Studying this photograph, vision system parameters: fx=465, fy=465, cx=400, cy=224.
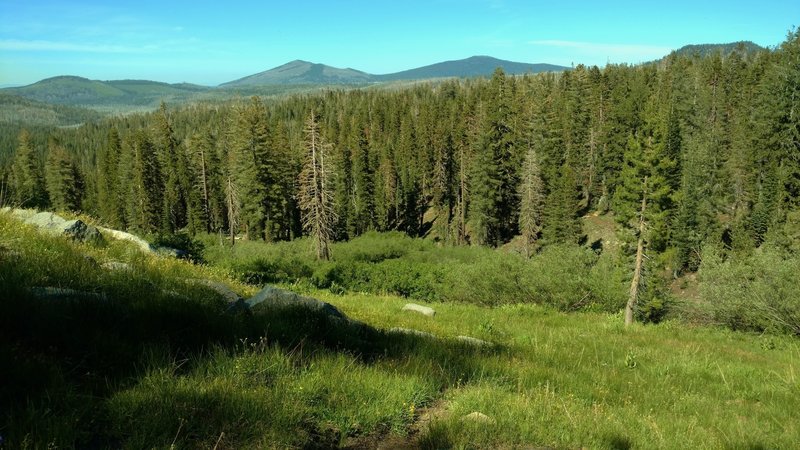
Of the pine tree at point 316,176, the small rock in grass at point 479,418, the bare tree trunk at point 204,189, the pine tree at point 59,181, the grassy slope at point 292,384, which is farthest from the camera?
the pine tree at point 59,181

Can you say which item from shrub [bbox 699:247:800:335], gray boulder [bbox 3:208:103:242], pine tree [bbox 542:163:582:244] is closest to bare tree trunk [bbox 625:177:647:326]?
shrub [bbox 699:247:800:335]

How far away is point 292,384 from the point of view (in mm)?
4297

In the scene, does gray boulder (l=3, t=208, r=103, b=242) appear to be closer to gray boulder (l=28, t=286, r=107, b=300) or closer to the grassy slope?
the grassy slope

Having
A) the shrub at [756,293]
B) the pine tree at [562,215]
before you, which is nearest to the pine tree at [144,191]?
the pine tree at [562,215]

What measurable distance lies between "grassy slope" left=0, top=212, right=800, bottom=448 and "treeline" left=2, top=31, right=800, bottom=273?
1425 inches

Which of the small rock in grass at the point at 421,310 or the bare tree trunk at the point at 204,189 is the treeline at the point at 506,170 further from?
the small rock in grass at the point at 421,310

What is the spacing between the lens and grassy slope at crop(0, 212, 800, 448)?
3521mm

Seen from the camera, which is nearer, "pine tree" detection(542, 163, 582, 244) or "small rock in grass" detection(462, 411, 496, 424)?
"small rock in grass" detection(462, 411, 496, 424)

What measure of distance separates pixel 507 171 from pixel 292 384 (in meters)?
62.3

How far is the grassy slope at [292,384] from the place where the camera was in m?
3.52

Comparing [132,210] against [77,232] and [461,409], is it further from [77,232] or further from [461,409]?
[461,409]

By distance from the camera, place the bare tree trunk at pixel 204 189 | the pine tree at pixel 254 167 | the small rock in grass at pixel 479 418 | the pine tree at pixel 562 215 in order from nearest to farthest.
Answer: the small rock in grass at pixel 479 418 < the pine tree at pixel 254 167 < the pine tree at pixel 562 215 < the bare tree trunk at pixel 204 189

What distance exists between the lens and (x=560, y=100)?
87938 mm

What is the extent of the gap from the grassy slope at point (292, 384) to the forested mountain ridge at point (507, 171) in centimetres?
3274
